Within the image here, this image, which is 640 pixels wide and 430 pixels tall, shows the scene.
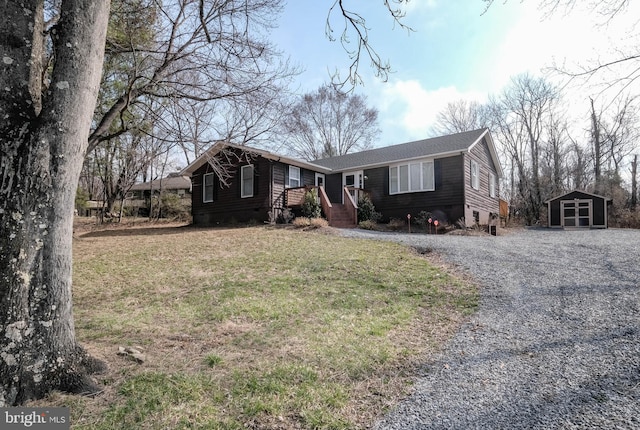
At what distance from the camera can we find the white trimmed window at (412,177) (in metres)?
15.2

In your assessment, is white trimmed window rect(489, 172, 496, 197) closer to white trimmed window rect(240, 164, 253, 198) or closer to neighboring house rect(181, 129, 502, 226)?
neighboring house rect(181, 129, 502, 226)

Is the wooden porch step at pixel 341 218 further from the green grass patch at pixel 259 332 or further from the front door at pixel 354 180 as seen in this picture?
the green grass patch at pixel 259 332

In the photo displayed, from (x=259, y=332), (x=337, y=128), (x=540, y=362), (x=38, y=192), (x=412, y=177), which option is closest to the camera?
(x=38, y=192)

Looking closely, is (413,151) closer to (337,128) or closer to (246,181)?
(246,181)

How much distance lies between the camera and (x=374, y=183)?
16734 millimetres

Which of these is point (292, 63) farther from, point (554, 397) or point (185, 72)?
point (554, 397)

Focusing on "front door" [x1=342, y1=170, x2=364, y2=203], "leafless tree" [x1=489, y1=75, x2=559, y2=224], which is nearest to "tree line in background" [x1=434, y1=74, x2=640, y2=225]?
"leafless tree" [x1=489, y1=75, x2=559, y2=224]

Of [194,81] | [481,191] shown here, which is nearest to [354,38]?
[194,81]

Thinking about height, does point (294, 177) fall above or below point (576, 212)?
above

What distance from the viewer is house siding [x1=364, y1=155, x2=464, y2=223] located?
1430 cm

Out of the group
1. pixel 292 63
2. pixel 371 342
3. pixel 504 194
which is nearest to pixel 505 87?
pixel 504 194

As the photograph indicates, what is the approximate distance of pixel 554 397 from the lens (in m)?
2.53

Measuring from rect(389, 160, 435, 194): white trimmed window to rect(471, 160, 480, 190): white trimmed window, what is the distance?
6.48 feet

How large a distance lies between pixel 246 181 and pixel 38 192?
13514 mm
